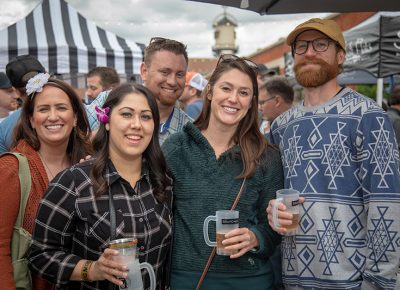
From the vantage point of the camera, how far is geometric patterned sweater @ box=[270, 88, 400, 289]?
7.73 feet

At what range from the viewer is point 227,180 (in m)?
2.57

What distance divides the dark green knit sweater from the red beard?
0.56 meters

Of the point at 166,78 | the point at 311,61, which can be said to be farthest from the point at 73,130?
the point at 311,61

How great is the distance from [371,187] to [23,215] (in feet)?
6.49

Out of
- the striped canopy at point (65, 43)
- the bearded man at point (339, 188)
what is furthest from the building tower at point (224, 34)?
the bearded man at point (339, 188)

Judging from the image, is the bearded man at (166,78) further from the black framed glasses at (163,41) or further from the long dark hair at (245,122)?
the long dark hair at (245,122)

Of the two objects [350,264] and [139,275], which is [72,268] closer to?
[139,275]

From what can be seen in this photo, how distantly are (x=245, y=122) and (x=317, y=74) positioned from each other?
1.81ft

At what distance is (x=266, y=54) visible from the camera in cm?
3216

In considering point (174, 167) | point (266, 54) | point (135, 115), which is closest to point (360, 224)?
point (174, 167)

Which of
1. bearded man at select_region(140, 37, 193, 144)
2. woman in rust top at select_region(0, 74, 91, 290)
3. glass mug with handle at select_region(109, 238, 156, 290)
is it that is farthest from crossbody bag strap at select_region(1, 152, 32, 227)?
bearded man at select_region(140, 37, 193, 144)

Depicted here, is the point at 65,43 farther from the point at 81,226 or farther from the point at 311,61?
the point at 81,226

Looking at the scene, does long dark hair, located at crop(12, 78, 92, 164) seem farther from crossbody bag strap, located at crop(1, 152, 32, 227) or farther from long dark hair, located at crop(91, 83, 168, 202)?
long dark hair, located at crop(91, 83, 168, 202)

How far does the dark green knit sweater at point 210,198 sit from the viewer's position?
249 centimetres
